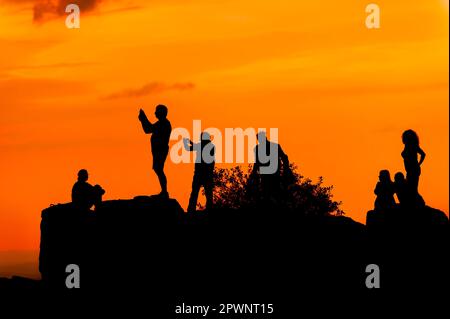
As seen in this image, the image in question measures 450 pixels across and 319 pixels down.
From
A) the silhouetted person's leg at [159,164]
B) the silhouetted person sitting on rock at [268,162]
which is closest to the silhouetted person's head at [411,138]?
the silhouetted person sitting on rock at [268,162]

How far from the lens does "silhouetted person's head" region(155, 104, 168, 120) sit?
1686 inches

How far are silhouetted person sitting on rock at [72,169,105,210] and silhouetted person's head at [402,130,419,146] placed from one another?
1068cm

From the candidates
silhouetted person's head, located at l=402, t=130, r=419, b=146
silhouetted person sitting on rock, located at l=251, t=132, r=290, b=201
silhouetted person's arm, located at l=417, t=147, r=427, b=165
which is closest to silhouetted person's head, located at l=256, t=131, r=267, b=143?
silhouetted person sitting on rock, located at l=251, t=132, r=290, b=201

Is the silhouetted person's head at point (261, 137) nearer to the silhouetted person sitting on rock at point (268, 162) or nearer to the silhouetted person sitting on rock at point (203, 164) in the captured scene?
the silhouetted person sitting on rock at point (268, 162)

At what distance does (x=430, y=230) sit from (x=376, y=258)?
2144 millimetres

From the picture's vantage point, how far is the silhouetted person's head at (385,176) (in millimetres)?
42594

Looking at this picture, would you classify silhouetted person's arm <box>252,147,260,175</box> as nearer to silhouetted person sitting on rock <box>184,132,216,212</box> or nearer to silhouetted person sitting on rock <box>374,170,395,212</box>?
silhouetted person sitting on rock <box>184,132,216,212</box>

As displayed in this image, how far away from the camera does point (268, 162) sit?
4341 cm

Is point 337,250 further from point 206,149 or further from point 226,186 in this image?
point 226,186

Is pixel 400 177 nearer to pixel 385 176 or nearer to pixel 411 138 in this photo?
pixel 385 176

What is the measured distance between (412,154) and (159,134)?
8667mm

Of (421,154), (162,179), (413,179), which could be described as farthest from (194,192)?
(421,154)

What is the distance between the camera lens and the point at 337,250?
44.5 metres
